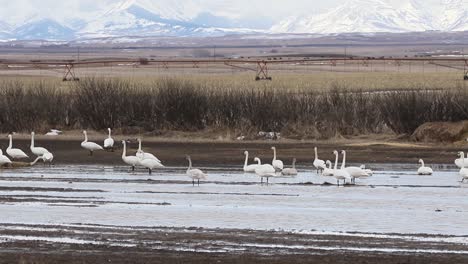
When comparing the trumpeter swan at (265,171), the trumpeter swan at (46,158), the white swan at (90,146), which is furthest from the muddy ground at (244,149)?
the trumpeter swan at (265,171)

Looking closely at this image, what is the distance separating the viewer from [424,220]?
74.1 ft

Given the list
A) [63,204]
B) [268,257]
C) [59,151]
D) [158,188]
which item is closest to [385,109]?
[59,151]

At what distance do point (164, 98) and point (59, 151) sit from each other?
9520 millimetres

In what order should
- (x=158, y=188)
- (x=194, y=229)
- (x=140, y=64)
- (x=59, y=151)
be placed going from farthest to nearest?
(x=140, y=64) < (x=59, y=151) < (x=158, y=188) < (x=194, y=229)

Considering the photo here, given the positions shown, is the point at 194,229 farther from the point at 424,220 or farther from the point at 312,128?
the point at 312,128

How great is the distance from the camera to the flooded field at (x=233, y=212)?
60.5 ft

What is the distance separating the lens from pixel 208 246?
59.4 feet

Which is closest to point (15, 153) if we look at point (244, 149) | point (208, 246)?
point (244, 149)

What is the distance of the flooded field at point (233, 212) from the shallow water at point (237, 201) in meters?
0.02

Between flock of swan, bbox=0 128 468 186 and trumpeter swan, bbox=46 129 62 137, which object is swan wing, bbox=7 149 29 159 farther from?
trumpeter swan, bbox=46 129 62 137

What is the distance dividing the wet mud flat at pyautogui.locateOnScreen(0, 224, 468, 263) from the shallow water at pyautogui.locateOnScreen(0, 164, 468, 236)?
119 cm

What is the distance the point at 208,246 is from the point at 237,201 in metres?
8.22

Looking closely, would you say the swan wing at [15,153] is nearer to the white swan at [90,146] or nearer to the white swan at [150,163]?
the white swan at [90,146]

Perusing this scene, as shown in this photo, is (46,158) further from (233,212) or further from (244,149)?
(233,212)
